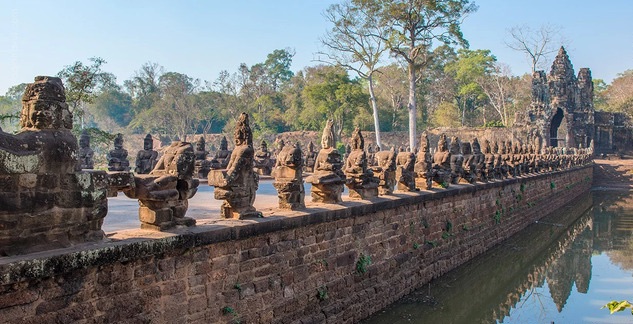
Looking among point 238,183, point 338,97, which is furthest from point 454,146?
point 338,97

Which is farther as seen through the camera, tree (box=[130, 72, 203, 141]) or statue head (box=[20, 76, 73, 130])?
tree (box=[130, 72, 203, 141])

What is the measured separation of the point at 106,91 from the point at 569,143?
45.4 m

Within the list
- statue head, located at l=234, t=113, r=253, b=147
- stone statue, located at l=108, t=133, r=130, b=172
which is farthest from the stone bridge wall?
stone statue, located at l=108, t=133, r=130, b=172

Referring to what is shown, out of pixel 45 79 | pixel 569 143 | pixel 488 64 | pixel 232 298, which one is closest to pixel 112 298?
pixel 232 298

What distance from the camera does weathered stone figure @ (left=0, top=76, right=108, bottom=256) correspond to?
13.3ft

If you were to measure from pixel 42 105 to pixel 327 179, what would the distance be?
417 cm

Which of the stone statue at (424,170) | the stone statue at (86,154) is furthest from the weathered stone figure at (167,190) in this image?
the stone statue at (86,154)

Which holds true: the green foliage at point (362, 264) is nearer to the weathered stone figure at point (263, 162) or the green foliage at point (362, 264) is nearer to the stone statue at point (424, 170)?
the stone statue at point (424, 170)

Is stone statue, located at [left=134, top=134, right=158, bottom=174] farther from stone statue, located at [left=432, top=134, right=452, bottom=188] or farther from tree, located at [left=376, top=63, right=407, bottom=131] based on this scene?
tree, located at [left=376, top=63, right=407, bottom=131]

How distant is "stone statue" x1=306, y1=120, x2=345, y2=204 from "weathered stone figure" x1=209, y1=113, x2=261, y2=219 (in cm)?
158

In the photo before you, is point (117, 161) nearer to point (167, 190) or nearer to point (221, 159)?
point (221, 159)

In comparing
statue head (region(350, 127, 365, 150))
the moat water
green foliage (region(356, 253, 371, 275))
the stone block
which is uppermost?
statue head (region(350, 127, 365, 150))

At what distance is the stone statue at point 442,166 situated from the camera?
449 inches

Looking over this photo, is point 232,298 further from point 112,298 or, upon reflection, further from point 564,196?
point 564,196
